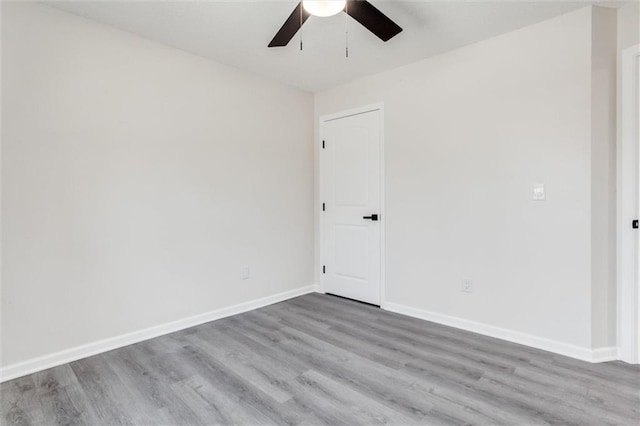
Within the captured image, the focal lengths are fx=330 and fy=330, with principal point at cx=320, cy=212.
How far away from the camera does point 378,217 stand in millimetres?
3527

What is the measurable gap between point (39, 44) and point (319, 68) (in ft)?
7.29

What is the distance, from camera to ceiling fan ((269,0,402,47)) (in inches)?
68.2

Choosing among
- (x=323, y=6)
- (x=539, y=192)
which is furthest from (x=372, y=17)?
(x=539, y=192)

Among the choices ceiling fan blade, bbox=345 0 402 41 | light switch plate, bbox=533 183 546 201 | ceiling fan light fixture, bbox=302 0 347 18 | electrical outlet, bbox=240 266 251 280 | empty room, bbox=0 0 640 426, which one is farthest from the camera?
electrical outlet, bbox=240 266 251 280

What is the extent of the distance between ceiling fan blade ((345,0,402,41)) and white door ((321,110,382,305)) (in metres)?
1.53

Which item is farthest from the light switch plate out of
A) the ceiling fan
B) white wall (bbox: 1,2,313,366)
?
white wall (bbox: 1,2,313,366)

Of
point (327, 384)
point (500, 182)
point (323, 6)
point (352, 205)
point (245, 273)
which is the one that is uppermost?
point (323, 6)

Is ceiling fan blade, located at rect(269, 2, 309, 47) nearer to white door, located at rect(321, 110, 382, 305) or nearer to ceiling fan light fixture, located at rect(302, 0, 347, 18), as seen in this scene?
ceiling fan light fixture, located at rect(302, 0, 347, 18)

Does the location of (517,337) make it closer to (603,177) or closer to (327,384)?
(603,177)

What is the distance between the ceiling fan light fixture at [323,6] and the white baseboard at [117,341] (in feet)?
8.76

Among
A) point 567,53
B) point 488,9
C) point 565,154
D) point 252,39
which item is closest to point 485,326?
point 565,154

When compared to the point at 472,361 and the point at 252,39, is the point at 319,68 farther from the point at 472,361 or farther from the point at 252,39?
the point at 472,361

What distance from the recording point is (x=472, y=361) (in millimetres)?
2336

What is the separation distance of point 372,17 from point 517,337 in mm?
2574
